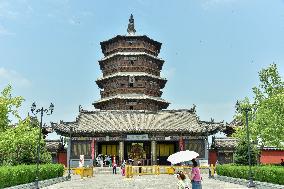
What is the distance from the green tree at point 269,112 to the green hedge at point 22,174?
52.8 feet

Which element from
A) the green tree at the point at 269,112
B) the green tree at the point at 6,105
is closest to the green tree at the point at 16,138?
the green tree at the point at 6,105

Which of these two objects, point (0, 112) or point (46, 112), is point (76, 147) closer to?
point (0, 112)

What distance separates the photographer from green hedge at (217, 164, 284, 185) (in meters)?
21.0

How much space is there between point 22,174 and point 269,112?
17093 millimetres

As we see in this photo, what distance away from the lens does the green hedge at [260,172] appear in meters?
21.0

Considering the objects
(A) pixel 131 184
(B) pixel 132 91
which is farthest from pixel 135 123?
(A) pixel 131 184

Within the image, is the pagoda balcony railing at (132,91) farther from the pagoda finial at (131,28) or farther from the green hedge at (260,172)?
the green hedge at (260,172)

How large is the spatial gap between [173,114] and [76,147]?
502 inches

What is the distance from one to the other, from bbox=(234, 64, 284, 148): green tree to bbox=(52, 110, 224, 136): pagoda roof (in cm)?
1196

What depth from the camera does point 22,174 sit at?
22875 millimetres

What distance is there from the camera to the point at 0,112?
30812mm

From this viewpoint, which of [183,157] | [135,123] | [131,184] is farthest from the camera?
[135,123]

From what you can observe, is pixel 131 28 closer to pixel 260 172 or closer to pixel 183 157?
pixel 260 172

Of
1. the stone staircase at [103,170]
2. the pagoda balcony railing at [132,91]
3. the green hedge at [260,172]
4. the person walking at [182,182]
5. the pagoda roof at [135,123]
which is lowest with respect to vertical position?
the stone staircase at [103,170]
